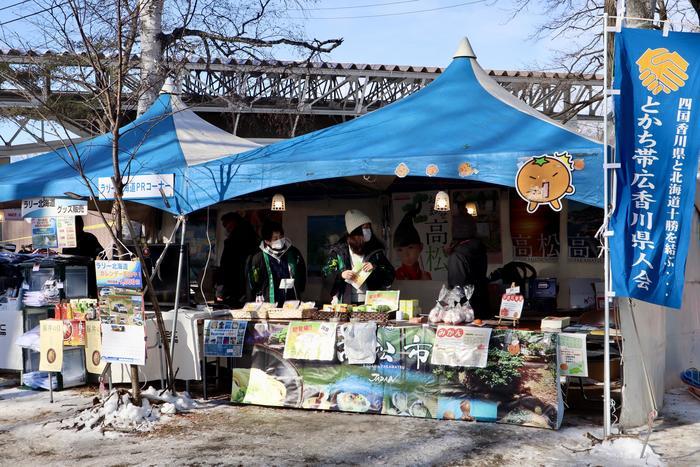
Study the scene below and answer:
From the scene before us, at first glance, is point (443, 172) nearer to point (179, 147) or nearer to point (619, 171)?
point (619, 171)

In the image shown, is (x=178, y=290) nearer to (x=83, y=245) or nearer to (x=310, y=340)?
(x=310, y=340)

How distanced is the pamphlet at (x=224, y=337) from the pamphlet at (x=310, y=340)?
0.46m

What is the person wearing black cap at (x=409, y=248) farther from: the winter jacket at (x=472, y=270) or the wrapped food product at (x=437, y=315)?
the wrapped food product at (x=437, y=315)

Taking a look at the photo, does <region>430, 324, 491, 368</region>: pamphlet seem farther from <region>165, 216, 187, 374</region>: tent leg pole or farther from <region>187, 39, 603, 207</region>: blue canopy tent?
<region>165, 216, 187, 374</region>: tent leg pole

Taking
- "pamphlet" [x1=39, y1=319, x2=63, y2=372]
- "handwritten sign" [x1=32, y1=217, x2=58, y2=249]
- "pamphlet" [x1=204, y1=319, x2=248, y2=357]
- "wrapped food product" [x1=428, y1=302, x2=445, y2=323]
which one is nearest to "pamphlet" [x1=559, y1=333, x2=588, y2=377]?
"wrapped food product" [x1=428, y1=302, x2=445, y2=323]

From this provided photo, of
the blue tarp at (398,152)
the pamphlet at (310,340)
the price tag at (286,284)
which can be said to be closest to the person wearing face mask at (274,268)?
the price tag at (286,284)

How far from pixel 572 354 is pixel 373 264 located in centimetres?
244

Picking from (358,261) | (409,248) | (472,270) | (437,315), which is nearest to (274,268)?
(358,261)

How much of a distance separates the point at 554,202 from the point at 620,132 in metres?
0.74

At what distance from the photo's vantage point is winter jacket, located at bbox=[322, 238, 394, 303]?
316 inches

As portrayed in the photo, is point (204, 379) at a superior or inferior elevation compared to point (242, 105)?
inferior

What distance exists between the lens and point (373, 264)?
8.05 m

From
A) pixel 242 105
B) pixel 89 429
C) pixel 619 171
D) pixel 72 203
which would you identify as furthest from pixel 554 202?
pixel 242 105

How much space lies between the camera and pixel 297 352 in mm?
6957
